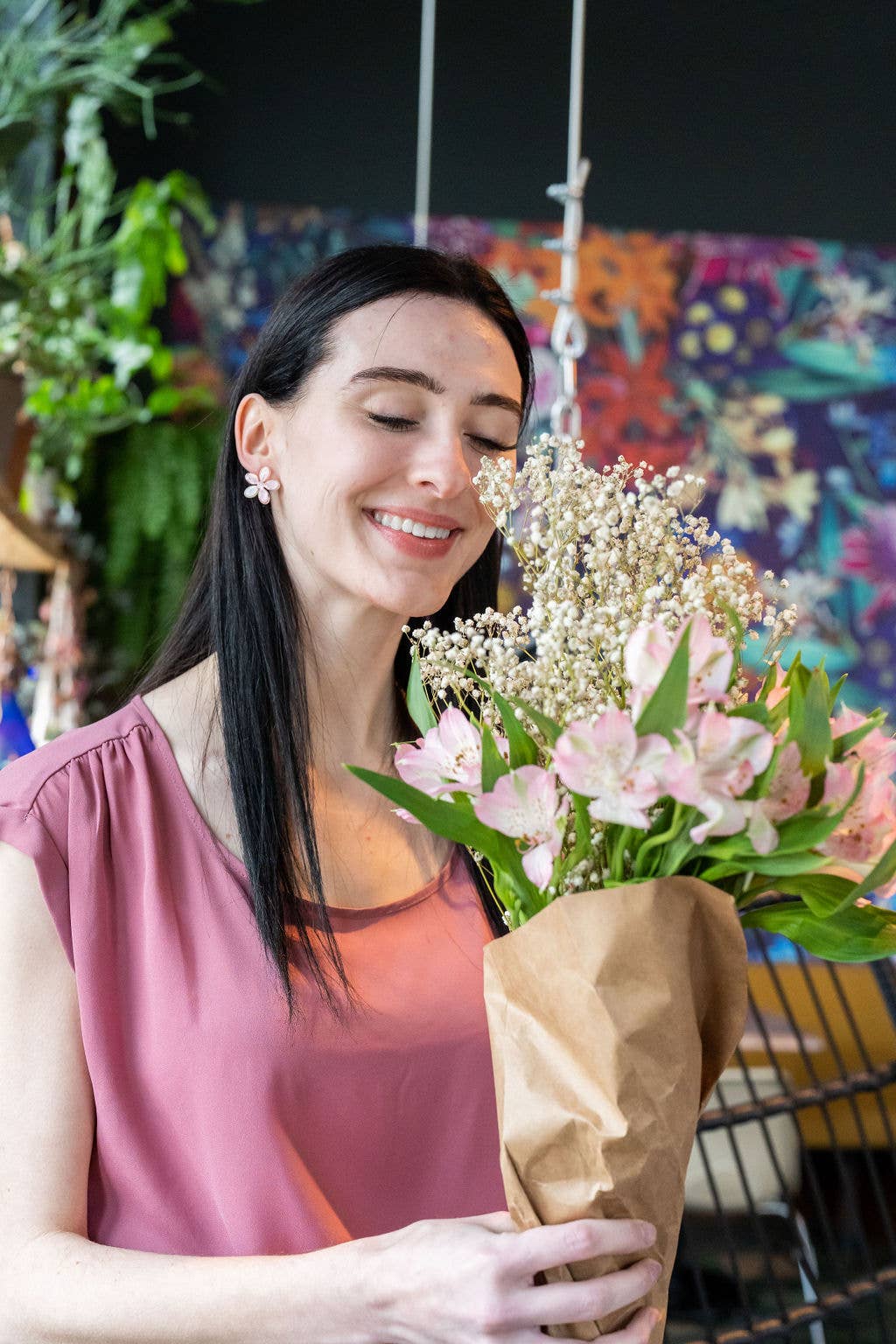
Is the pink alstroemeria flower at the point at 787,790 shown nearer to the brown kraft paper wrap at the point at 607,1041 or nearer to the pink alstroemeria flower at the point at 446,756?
the brown kraft paper wrap at the point at 607,1041

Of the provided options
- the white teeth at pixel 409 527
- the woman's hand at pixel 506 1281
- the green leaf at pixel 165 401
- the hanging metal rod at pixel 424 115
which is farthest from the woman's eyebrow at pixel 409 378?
the hanging metal rod at pixel 424 115

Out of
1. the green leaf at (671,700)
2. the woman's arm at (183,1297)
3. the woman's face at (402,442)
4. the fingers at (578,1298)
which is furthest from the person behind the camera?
the woman's face at (402,442)

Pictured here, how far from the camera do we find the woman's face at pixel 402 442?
1398mm

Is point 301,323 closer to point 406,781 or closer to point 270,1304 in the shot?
point 406,781

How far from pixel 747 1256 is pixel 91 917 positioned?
3.88m

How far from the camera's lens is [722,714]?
0.92 metres

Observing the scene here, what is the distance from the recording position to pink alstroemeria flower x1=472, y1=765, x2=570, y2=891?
0.97 m

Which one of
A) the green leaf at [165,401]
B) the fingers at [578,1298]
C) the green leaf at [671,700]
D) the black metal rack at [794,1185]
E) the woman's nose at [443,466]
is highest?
the green leaf at [165,401]

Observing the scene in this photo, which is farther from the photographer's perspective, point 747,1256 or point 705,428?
point 705,428

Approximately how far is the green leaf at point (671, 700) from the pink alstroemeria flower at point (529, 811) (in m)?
0.09

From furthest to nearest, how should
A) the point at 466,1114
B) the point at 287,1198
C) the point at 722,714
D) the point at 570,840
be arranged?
the point at 466,1114
the point at 287,1198
the point at 570,840
the point at 722,714

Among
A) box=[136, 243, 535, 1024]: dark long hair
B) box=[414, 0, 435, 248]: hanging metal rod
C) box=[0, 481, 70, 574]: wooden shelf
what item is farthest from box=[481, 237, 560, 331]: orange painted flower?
box=[136, 243, 535, 1024]: dark long hair

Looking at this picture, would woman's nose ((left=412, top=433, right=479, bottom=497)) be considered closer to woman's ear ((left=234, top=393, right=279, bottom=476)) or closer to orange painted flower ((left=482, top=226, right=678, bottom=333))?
woman's ear ((left=234, top=393, right=279, bottom=476))

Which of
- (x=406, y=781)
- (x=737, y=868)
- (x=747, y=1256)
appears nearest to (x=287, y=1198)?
(x=406, y=781)
